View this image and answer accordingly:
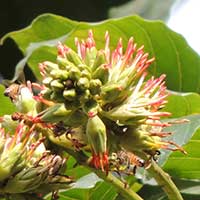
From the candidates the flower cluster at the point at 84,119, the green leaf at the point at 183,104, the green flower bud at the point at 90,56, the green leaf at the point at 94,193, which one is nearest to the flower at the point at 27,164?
the flower cluster at the point at 84,119

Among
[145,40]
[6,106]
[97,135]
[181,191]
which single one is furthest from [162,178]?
[145,40]

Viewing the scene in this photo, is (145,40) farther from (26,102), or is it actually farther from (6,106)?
(26,102)

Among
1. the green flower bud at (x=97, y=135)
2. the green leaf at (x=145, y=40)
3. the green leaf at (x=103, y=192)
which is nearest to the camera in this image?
the green flower bud at (x=97, y=135)

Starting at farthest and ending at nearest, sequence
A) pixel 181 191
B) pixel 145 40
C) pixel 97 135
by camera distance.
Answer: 1. pixel 145 40
2. pixel 181 191
3. pixel 97 135

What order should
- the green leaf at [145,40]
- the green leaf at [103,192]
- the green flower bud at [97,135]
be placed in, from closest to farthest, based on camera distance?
the green flower bud at [97,135] < the green leaf at [103,192] < the green leaf at [145,40]

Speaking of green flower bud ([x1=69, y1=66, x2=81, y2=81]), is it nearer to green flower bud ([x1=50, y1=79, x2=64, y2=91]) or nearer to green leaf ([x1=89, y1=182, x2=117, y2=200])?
green flower bud ([x1=50, y1=79, x2=64, y2=91])

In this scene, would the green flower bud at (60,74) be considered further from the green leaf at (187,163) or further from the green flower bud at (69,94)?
the green leaf at (187,163)

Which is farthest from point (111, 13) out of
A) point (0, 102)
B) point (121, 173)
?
point (121, 173)
